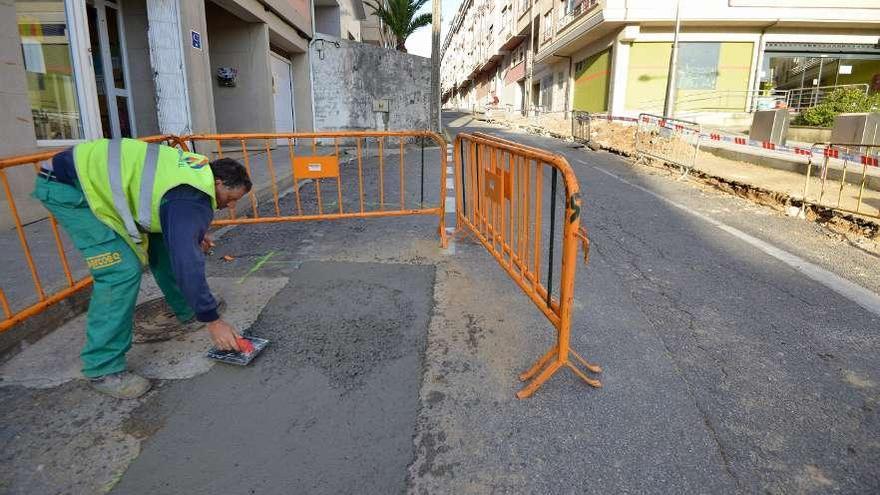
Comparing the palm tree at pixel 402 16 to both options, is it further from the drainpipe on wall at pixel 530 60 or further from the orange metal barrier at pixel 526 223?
the orange metal barrier at pixel 526 223

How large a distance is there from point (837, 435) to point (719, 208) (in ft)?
19.3

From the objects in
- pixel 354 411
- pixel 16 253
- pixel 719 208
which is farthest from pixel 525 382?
pixel 719 208

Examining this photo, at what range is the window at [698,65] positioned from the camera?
25.9m

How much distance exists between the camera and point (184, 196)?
2.54 m

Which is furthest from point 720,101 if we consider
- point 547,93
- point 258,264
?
point 258,264

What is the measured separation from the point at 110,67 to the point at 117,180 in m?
7.54

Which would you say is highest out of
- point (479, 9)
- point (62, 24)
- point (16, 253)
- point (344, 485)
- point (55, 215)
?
point (479, 9)

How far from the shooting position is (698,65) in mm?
26094

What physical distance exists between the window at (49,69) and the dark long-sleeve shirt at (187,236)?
4.57m

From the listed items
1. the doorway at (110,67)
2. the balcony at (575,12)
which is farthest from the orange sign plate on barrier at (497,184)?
the balcony at (575,12)

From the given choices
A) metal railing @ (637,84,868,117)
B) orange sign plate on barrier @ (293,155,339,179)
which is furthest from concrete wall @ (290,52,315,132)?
metal railing @ (637,84,868,117)

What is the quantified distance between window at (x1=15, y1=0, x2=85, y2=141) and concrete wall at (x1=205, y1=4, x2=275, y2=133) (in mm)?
6402

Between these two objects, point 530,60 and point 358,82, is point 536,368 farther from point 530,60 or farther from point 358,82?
point 530,60

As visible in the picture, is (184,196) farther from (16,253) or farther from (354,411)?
(16,253)
